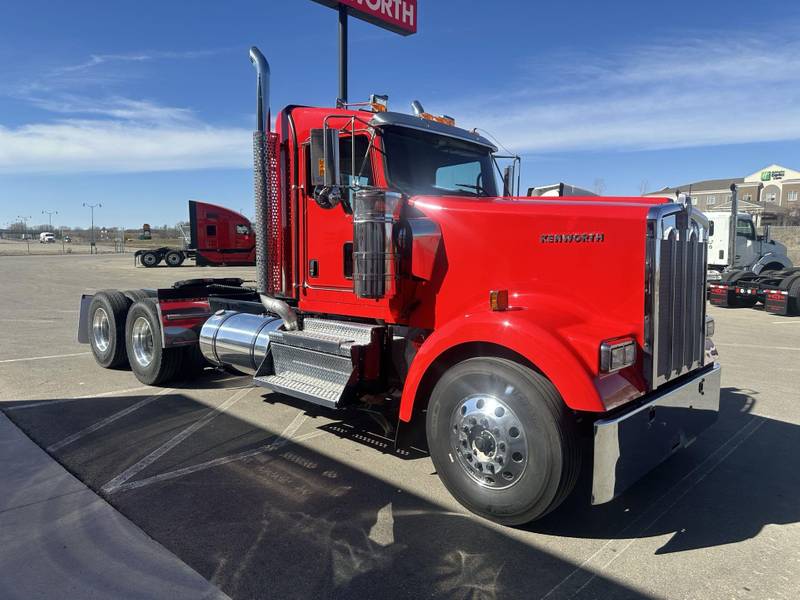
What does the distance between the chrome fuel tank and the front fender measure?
7.02 feet

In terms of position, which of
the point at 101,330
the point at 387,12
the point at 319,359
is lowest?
the point at 101,330

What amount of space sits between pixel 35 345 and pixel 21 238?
5283 inches

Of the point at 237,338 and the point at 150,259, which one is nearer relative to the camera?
the point at 237,338

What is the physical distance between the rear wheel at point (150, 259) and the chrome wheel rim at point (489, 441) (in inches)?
1252

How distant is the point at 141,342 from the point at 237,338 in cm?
199

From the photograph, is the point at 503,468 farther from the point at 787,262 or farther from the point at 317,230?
the point at 787,262

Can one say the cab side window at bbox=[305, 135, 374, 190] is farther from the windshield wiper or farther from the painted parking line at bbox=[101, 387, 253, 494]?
the painted parking line at bbox=[101, 387, 253, 494]

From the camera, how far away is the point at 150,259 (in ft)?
106

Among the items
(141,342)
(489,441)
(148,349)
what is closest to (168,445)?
(148,349)

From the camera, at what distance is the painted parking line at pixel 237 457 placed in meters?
4.02

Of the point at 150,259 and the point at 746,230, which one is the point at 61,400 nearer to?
the point at 746,230

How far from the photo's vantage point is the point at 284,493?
153 inches

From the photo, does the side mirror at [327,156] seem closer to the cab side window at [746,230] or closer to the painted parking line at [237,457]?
the painted parking line at [237,457]

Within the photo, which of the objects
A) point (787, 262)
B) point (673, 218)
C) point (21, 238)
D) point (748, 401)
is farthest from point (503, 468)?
point (21, 238)
